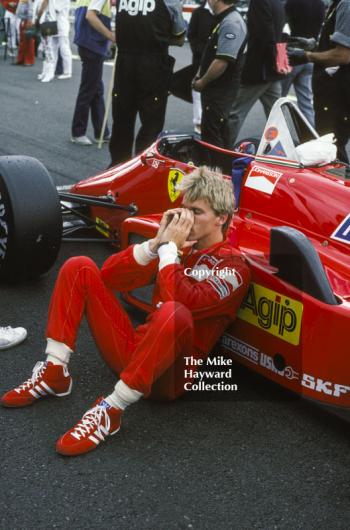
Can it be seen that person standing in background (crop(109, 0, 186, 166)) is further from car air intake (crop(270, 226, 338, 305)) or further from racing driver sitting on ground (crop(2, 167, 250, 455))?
car air intake (crop(270, 226, 338, 305))

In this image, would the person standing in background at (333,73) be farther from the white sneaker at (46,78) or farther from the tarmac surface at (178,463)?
the white sneaker at (46,78)

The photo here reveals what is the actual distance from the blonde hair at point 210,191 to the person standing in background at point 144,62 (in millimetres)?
3215

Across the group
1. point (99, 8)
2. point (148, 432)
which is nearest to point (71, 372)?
point (148, 432)

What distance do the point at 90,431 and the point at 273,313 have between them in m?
0.89

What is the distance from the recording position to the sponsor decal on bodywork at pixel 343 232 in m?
3.54

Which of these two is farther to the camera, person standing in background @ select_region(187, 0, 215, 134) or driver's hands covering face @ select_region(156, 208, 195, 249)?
person standing in background @ select_region(187, 0, 215, 134)

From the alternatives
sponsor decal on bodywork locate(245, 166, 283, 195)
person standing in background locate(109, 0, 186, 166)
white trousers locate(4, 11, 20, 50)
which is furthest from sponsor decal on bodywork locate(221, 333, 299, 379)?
white trousers locate(4, 11, 20, 50)

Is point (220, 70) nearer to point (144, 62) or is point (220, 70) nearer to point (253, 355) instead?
point (144, 62)

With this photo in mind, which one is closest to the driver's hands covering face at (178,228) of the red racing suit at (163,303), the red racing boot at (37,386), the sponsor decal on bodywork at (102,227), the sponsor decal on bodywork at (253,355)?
the red racing suit at (163,303)

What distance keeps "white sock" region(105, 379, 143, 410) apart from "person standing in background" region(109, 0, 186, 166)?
12.5 ft

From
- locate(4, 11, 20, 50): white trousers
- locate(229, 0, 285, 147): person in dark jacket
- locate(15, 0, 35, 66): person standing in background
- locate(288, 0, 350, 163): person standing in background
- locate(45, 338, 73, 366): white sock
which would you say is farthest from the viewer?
locate(4, 11, 20, 50): white trousers

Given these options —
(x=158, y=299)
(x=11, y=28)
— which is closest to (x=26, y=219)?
(x=158, y=299)

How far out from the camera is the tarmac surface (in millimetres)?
2688

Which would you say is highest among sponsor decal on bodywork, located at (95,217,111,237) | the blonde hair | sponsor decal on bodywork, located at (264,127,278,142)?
sponsor decal on bodywork, located at (264,127,278,142)
